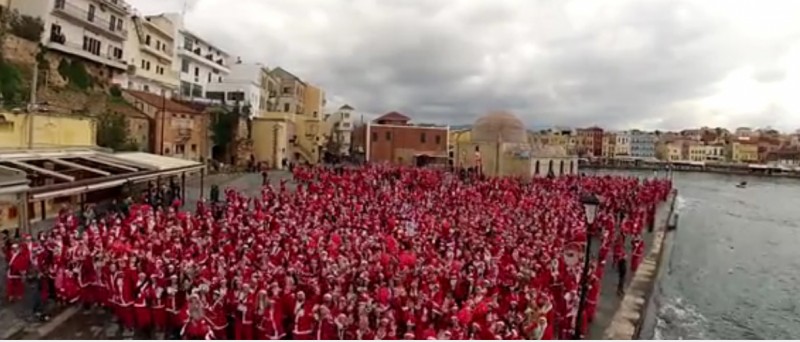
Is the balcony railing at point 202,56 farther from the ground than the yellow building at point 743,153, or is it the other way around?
the balcony railing at point 202,56

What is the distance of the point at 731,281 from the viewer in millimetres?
23125

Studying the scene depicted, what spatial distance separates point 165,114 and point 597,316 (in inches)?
1154

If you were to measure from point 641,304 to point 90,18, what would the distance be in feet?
116

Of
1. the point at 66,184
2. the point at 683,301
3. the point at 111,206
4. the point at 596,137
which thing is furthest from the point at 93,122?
the point at 596,137

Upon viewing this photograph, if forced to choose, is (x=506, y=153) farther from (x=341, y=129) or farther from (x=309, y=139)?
(x=341, y=129)

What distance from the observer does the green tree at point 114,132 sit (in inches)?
1209

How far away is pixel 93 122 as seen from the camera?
81.2ft

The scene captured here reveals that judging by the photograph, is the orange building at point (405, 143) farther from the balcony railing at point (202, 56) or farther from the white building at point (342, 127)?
the balcony railing at point (202, 56)

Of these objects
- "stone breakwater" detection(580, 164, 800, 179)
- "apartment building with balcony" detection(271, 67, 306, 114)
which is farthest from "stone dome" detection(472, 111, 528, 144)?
"stone breakwater" detection(580, 164, 800, 179)

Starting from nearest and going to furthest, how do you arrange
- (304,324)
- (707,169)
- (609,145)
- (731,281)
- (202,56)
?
(304,324), (731,281), (202,56), (707,169), (609,145)

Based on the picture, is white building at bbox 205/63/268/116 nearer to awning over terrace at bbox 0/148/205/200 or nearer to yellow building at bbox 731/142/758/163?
awning over terrace at bbox 0/148/205/200

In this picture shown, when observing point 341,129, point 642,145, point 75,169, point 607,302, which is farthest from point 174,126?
point 642,145

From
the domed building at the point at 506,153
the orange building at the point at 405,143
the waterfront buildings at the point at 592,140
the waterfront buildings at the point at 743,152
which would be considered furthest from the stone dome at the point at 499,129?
the waterfront buildings at the point at 743,152

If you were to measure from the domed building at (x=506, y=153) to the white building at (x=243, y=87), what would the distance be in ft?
61.4
